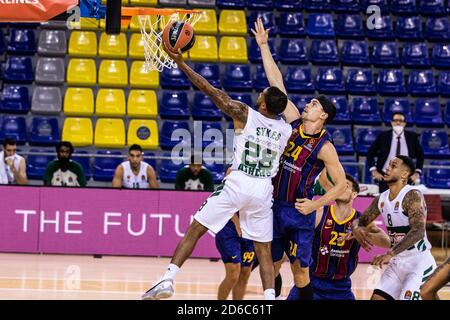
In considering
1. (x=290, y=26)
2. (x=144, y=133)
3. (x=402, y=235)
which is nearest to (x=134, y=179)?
(x=144, y=133)

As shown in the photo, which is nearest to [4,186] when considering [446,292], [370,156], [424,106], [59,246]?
[59,246]

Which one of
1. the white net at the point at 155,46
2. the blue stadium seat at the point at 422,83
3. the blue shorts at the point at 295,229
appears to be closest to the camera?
the blue shorts at the point at 295,229

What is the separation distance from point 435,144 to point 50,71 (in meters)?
6.76

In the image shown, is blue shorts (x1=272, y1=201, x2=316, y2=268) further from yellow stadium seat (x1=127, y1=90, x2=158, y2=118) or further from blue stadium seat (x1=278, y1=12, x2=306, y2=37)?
blue stadium seat (x1=278, y1=12, x2=306, y2=37)

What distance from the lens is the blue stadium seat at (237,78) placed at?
54.5ft

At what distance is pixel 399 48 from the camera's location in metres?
18.1

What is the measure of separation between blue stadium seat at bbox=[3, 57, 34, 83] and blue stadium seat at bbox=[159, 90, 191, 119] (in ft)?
7.70

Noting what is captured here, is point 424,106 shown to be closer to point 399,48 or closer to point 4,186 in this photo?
point 399,48

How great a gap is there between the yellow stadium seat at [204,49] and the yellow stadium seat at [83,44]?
5.68 ft

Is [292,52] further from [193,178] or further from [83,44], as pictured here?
[193,178]

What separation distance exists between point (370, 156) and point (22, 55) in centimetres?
706

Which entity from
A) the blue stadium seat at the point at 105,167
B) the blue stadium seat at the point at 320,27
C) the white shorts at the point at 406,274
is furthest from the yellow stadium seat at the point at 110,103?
the white shorts at the point at 406,274

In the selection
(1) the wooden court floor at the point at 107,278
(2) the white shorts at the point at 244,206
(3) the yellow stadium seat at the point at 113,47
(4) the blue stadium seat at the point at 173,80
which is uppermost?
(3) the yellow stadium seat at the point at 113,47

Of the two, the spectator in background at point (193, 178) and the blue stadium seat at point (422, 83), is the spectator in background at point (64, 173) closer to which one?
the spectator in background at point (193, 178)
